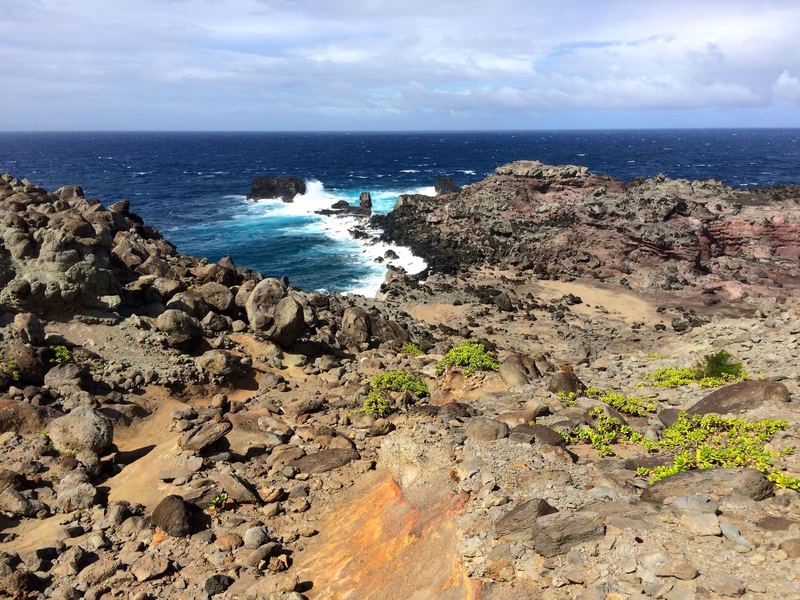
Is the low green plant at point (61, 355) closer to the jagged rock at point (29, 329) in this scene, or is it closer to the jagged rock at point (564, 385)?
the jagged rock at point (29, 329)

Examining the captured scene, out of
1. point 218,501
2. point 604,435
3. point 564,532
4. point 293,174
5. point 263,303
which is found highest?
point 293,174

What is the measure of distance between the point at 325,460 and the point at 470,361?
6.52m

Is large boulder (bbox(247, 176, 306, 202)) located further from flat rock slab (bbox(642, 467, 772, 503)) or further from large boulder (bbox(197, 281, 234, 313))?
flat rock slab (bbox(642, 467, 772, 503))

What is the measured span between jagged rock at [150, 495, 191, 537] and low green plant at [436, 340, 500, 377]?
934cm

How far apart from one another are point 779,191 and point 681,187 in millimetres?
11332

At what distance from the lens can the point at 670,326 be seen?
1345 inches

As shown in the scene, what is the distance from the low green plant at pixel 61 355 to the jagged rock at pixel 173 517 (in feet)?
25.2

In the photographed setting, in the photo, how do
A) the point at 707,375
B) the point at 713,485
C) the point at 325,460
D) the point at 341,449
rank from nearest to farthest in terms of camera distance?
the point at 713,485 < the point at 325,460 < the point at 341,449 < the point at 707,375

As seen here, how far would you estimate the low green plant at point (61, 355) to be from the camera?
15477 millimetres

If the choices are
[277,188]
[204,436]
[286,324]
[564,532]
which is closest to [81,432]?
[204,436]

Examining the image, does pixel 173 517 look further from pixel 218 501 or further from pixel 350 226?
pixel 350 226

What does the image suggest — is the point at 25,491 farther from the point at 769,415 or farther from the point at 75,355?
the point at 769,415

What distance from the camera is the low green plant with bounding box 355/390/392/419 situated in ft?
48.4

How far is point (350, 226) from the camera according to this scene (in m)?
65.2
